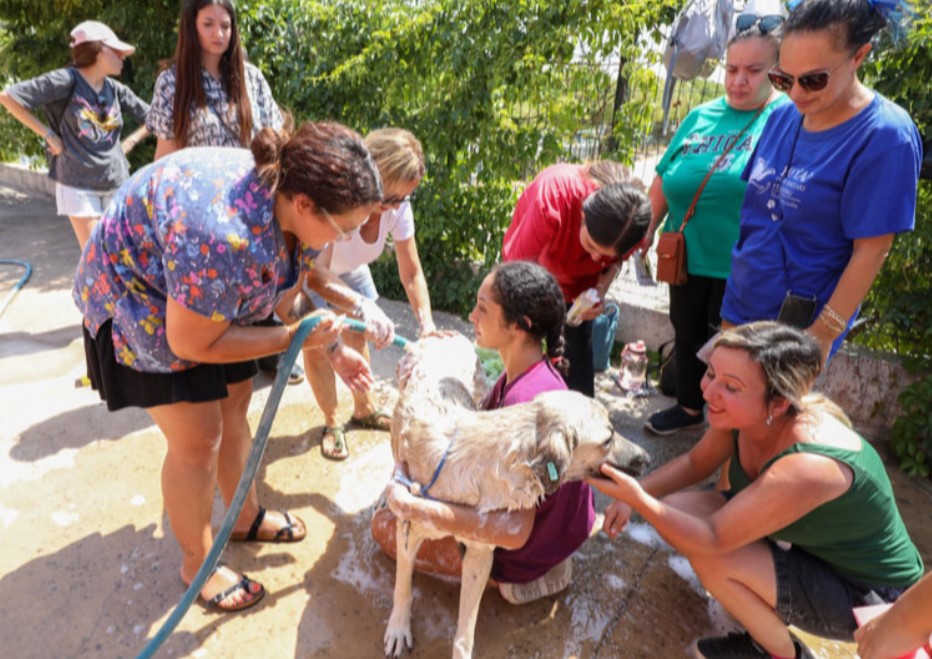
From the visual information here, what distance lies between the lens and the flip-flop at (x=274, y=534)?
124 inches

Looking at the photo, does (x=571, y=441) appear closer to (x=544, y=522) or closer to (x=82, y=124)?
(x=544, y=522)

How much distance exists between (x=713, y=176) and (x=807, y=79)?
899mm

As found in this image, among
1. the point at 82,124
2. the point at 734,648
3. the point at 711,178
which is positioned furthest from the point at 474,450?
the point at 82,124

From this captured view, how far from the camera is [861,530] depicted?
2.24 metres

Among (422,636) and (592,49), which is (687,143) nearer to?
(592,49)

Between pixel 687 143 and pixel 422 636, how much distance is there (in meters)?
2.89

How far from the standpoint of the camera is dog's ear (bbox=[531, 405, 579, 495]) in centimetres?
201

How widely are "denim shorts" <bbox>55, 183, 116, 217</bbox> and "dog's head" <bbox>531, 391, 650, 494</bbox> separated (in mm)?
4369

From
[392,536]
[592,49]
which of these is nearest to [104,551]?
[392,536]

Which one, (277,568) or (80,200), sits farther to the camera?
(80,200)

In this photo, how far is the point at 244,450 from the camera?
9.96 ft

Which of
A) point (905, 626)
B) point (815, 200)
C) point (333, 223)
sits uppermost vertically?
point (815, 200)

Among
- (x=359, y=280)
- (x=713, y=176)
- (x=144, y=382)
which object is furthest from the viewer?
(x=359, y=280)

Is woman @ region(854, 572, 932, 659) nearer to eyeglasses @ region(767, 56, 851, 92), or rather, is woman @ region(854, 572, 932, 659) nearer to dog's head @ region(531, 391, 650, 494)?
dog's head @ region(531, 391, 650, 494)
